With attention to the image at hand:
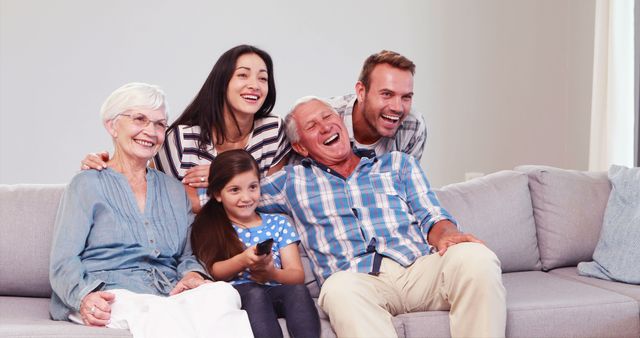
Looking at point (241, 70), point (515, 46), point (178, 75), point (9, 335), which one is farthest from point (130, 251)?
point (515, 46)

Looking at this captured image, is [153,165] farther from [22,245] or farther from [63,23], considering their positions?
[63,23]

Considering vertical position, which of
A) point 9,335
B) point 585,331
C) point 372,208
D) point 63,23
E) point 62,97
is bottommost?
point 585,331

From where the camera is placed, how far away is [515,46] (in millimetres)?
4793

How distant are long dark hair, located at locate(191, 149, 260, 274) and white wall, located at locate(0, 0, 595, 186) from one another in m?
1.93

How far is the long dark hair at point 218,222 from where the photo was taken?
2436 millimetres

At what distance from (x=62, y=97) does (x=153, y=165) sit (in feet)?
5.75

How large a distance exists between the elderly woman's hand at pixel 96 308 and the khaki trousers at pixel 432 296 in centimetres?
58

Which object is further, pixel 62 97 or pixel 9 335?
pixel 62 97

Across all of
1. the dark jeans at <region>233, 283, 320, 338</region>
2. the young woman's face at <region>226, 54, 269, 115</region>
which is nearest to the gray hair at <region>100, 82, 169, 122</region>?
the young woman's face at <region>226, 54, 269, 115</region>

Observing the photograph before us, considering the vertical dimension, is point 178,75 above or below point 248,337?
above

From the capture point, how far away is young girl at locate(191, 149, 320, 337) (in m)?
2.30

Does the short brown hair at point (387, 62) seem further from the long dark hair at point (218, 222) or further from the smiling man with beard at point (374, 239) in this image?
the long dark hair at point (218, 222)

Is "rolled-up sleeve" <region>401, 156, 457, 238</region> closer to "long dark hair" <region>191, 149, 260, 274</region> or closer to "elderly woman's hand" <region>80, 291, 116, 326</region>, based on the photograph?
"long dark hair" <region>191, 149, 260, 274</region>

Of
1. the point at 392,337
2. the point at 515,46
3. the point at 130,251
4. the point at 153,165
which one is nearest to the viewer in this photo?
the point at 392,337
